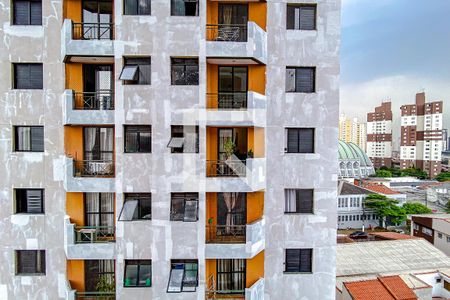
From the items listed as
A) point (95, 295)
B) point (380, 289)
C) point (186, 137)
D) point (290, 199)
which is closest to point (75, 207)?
point (95, 295)

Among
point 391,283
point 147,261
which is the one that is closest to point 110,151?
point 147,261

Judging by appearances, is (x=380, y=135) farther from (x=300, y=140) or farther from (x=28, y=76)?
(x=28, y=76)

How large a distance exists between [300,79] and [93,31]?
7.72 meters

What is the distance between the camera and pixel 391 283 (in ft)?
55.0

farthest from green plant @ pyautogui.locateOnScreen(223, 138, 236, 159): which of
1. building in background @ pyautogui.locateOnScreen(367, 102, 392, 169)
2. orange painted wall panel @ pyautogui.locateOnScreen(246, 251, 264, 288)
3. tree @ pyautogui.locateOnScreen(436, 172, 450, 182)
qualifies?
building in background @ pyautogui.locateOnScreen(367, 102, 392, 169)

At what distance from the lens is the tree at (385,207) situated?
4959 cm

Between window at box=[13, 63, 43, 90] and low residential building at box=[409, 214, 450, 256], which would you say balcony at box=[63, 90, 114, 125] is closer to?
window at box=[13, 63, 43, 90]

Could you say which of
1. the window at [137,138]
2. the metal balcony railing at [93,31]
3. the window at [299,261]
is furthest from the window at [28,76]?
the window at [299,261]

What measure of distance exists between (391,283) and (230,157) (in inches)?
606

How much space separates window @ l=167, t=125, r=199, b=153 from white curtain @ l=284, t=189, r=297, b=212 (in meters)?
3.72

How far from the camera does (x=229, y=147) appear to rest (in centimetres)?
951

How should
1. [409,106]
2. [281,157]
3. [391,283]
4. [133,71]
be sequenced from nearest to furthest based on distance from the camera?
[133,71]
[281,157]
[391,283]
[409,106]

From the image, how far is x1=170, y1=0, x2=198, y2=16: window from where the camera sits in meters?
8.89

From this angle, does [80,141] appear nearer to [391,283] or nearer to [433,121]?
[391,283]
